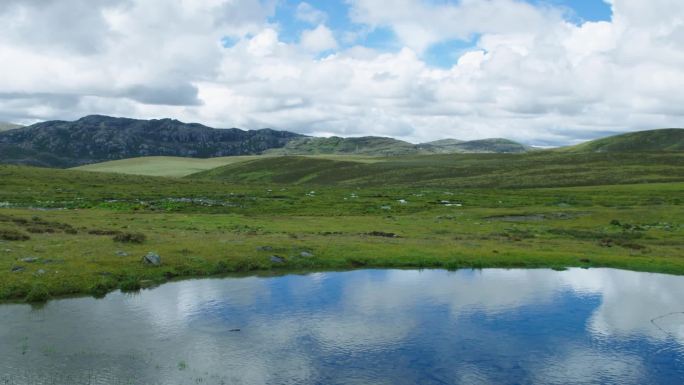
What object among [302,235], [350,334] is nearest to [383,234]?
[302,235]

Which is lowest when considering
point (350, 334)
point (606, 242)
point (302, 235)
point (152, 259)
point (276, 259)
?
point (350, 334)

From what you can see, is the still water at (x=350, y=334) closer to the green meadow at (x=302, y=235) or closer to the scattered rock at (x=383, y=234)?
the green meadow at (x=302, y=235)

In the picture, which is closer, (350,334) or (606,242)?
(350,334)

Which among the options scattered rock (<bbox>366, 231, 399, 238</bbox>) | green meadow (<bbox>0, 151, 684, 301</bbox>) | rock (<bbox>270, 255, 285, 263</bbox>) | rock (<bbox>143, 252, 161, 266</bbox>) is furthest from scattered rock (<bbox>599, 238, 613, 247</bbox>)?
rock (<bbox>143, 252, 161, 266</bbox>)

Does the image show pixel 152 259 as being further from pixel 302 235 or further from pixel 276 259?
pixel 302 235

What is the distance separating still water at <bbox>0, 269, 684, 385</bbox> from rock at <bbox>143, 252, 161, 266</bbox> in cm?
350

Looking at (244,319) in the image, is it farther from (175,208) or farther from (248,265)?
(175,208)

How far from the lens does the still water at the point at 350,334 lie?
22.9m

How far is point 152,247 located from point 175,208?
42527 millimetres

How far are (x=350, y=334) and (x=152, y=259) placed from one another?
1974 cm

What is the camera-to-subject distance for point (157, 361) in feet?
77.1

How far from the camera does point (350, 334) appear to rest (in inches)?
1112

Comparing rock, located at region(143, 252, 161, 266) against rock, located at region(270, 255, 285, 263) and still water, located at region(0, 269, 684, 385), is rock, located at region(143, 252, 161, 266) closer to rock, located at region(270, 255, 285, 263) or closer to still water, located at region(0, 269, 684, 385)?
still water, located at region(0, 269, 684, 385)

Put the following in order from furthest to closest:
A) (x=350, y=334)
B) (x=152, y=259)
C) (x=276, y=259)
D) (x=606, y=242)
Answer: (x=606, y=242) < (x=276, y=259) < (x=152, y=259) < (x=350, y=334)
